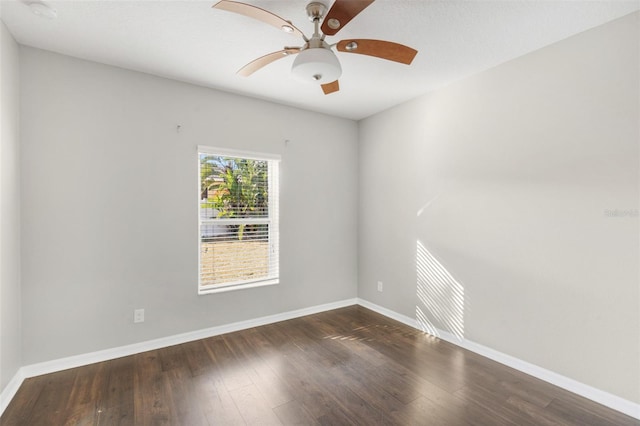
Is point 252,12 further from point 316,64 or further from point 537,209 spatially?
point 537,209

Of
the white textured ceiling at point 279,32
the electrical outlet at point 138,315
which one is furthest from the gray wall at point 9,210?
the electrical outlet at point 138,315

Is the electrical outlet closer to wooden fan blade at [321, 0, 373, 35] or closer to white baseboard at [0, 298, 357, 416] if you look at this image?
white baseboard at [0, 298, 357, 416]

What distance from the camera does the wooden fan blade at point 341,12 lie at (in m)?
1.51

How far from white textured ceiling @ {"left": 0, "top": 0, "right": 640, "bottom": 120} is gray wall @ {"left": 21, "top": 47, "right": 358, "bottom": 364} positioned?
29cm

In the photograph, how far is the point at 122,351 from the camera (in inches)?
108

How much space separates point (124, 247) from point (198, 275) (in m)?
0.74

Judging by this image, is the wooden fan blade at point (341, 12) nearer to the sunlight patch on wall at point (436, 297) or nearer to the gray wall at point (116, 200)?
the gray wall at point (116, 200)

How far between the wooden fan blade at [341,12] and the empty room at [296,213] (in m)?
0.01

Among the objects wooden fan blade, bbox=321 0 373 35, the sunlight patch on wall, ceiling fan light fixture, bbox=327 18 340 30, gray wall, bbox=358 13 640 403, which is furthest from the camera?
the sunlight patch on wall

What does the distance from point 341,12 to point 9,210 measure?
268cm

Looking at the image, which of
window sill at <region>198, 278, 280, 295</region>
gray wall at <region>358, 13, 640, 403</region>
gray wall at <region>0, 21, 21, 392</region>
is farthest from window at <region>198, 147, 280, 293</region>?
gray wall at <region>358, 13, 640, 403</region>

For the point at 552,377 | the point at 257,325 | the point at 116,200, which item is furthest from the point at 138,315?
the point at 552,377

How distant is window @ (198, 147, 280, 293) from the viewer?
3.27 m

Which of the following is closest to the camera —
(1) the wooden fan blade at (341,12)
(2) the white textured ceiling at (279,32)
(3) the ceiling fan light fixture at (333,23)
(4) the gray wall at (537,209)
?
(1) the wooden fan blade at (341,12)
